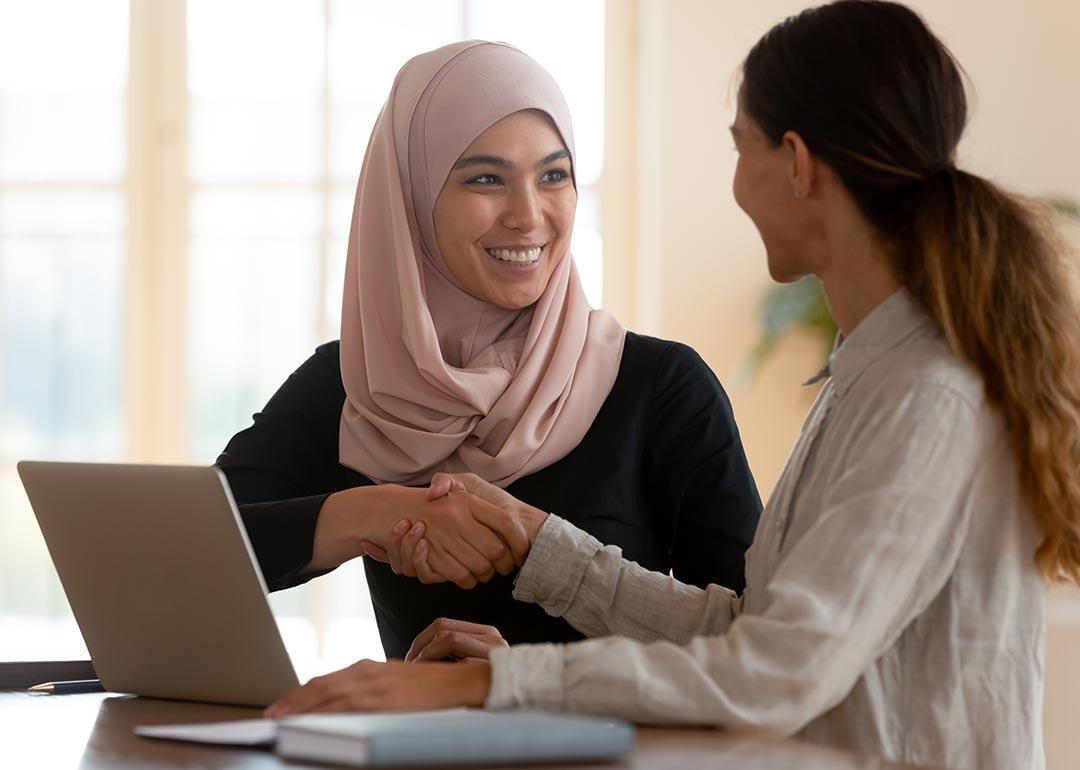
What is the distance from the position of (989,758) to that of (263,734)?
0.67 m

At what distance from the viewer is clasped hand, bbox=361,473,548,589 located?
159cm

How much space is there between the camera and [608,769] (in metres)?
0.98

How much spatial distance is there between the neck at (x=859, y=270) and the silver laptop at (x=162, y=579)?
646mm

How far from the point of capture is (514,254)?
78.4 inches

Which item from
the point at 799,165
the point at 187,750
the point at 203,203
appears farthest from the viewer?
the point at 203,203

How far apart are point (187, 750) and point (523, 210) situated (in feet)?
3.39

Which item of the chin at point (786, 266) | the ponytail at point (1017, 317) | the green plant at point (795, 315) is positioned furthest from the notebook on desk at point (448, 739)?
the green plant at point (795, 315)

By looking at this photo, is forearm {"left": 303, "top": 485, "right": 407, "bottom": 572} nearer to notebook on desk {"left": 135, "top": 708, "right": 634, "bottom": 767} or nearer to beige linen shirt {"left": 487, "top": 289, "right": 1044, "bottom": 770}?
beige linen shirt {"left": 487, "top": 289, "right": 1044, "bottom": 770}

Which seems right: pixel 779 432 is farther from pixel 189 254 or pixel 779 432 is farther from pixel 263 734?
pixel 263 734

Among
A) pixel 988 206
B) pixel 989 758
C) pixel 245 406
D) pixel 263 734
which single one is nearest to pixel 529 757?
pixel 263 734

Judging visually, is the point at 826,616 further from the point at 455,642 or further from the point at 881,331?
the point at 455,642

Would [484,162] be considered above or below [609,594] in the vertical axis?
above

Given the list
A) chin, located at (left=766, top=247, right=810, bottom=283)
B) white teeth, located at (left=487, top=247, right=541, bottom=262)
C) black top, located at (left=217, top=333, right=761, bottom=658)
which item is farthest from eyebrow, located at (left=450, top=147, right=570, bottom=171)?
chin, located at (left=766, top=247, right=810, bottom=283)

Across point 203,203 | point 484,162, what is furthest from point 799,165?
point 203,203
